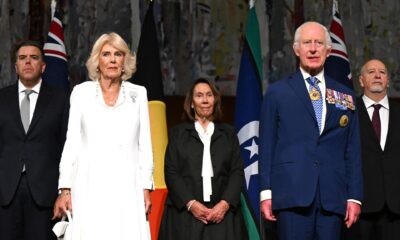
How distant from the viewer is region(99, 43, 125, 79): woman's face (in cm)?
376

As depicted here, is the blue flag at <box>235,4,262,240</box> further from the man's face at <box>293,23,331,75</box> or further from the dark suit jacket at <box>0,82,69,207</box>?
the man's face at <box>293,23,331,75</box>

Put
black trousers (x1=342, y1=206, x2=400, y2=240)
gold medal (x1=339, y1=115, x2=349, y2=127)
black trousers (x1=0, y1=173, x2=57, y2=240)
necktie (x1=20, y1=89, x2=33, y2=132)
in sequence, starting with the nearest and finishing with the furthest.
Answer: gold medal (x1=339, y1=115, x2=349, y2=127) → black trousers (x1=0, y1=173, x2=57, y2=240) → necktie (x1=20, y1=89, x2=33, y2=132) → black trousers (x1=342, y1=206, x2=400, y2=240)

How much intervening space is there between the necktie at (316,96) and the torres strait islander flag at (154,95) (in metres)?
1.92

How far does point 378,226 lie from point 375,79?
3.05 feet

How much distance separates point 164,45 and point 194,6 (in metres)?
0.45

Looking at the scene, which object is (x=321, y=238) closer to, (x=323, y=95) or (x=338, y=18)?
(x=323, y=95)

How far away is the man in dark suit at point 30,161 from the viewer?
4266 millimetres

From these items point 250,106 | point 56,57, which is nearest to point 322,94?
point 250,106

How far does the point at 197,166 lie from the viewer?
15.5 feet

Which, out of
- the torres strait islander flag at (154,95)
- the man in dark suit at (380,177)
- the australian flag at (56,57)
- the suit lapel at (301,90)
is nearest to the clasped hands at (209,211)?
the torres strait islander flag at (154,95)

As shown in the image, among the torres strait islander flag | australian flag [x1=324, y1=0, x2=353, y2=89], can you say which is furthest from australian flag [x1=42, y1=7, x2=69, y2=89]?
australian flag [x1=324, y1=0, x2=353, y2=89]

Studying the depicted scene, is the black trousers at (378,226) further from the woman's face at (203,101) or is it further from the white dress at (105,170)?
the white dress at (105,170)

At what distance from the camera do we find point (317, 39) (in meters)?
3.70

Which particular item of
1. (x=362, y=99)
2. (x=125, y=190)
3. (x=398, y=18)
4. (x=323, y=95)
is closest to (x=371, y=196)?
(x=362, y=99)
